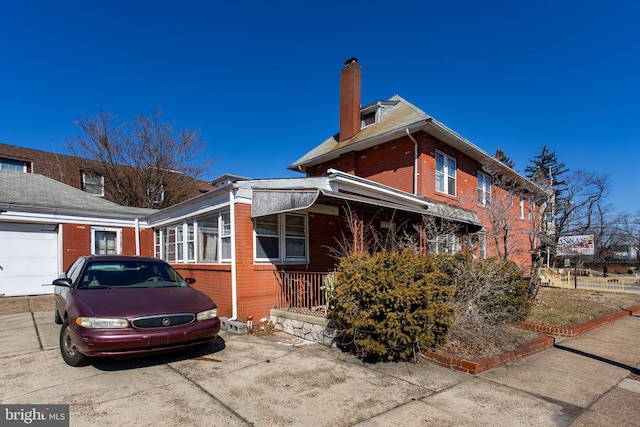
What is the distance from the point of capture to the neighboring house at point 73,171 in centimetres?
2114

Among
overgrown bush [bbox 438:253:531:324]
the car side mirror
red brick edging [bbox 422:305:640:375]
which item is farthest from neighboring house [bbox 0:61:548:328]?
the car side mirror

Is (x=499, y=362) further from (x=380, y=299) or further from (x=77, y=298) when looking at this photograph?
(x=77, y=298)

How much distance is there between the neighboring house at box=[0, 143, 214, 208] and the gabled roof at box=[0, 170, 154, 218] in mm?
8195

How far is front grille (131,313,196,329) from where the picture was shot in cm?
474

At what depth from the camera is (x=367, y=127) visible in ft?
49.8

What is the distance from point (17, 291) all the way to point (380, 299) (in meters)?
12.2

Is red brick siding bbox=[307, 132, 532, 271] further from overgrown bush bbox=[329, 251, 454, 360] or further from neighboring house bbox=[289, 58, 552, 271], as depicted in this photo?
overgrown bush bbox=[329, 251, 454, 360]

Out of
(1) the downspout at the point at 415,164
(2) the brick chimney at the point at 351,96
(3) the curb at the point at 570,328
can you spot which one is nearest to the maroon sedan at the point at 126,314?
(3) the curb at the point at 570,328

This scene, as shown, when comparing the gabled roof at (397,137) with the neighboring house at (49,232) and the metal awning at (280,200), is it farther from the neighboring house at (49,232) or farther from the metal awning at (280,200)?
the neighboring house at (49,232)

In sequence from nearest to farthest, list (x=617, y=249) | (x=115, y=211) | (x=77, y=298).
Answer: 1. (x=77, y=298)
2. (x=115, y=211)
3. (x=617, y=249)

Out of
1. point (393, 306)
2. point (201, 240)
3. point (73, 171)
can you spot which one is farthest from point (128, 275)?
point (73, 171)

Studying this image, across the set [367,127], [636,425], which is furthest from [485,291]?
[367,127]

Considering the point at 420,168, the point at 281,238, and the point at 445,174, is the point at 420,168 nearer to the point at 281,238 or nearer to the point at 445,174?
the point at 445,174

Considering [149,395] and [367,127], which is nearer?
[149,395]
